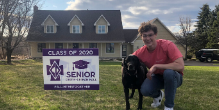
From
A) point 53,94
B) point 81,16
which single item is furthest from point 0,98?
point 81,16

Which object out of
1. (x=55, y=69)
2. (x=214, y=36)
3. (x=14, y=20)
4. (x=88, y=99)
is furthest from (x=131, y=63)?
(x=214, y=36)

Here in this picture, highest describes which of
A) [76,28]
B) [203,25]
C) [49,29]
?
[203,25]

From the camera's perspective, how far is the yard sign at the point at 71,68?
3652 mm

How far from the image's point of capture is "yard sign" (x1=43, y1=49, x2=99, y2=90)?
144 inches

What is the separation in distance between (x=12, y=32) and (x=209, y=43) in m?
35.8

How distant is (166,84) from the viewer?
2.92m

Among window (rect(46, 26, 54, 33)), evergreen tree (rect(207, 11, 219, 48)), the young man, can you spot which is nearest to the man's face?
the young man

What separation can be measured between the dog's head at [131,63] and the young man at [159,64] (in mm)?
300

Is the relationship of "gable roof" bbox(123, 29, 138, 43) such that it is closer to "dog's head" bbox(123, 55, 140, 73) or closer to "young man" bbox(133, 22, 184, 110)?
"young man" bbox(133, 22, 184, 110)

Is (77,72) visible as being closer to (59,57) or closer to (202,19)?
(59,57)

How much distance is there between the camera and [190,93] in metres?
4.54

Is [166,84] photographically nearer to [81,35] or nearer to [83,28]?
[81,35]

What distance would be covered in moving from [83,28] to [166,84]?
73.0 ft

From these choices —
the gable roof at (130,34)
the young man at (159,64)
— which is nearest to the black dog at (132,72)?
the young man at (159,64)
